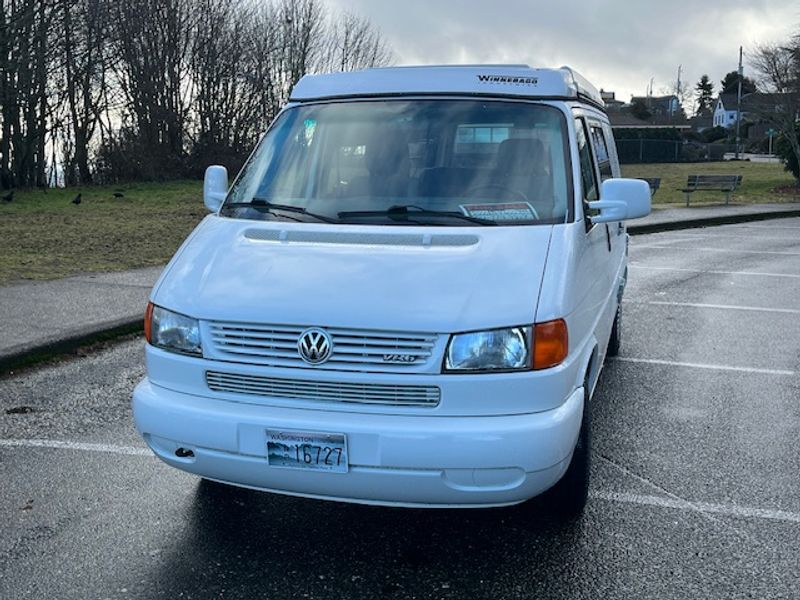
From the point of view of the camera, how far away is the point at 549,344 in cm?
348

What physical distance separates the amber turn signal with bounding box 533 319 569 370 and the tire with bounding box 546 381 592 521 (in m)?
0.50

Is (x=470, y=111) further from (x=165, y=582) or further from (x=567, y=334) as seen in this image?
(x=165, y=582)

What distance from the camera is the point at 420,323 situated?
133 inches

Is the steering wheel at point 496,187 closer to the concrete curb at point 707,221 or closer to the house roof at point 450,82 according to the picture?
the house roof at point 450,82

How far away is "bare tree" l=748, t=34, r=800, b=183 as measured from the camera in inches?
1212

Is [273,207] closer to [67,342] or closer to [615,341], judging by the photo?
[67,342]

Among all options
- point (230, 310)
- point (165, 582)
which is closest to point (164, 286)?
point (230, 310)

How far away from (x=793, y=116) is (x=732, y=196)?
430cm

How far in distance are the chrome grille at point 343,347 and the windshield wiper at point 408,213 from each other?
37.0 inches

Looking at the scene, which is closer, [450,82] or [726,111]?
[450,82]

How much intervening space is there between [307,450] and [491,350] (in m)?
0.81

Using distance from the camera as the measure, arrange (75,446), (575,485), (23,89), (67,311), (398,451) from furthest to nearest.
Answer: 1. (23,89)
2. (67,311)
3. (75,446)
4. (575,485)
5. (398,451)

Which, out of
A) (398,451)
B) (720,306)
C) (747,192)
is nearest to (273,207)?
(398,451)

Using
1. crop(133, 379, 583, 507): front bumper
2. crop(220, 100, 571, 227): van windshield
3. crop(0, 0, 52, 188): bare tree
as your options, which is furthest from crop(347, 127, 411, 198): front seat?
crop(0, 0, 52, 188): bare tree
